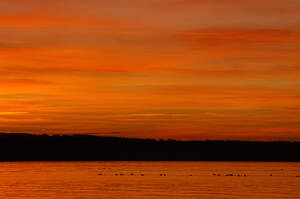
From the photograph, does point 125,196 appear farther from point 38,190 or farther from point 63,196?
point 38,190

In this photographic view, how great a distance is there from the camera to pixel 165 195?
292ft

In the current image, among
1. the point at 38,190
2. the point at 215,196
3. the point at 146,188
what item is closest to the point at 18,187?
the point at 38,190

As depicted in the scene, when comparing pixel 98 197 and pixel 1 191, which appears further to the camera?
pixel 1 191

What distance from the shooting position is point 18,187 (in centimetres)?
10519

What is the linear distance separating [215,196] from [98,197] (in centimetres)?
1435

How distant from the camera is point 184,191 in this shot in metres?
96.2

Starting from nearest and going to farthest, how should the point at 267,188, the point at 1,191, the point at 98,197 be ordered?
the point at 98,197
the point at 1,191
the point at 267,188

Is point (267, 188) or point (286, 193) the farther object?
point (267, 188)

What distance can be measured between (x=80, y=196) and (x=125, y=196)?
18.2 ft

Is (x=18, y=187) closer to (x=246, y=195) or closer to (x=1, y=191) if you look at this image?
(x=1, y=191)

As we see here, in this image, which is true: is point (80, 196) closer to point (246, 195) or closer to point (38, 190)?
point (38, 190)

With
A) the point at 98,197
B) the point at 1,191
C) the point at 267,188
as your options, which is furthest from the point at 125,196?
the point at 267,188

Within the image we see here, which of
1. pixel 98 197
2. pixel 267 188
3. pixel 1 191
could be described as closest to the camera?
pixel 98 197

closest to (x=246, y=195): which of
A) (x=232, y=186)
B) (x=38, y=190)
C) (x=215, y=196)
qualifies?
(x=215, y=196)
